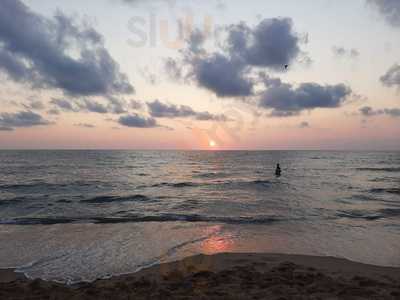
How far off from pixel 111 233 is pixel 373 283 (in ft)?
33.7

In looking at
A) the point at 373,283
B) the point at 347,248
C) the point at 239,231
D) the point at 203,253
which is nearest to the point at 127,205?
the point at 239,231

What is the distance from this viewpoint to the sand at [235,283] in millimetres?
6621

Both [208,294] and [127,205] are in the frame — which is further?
[127,205]

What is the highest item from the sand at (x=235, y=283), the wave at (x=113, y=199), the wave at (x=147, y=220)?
the sand at (x=235, y=283)

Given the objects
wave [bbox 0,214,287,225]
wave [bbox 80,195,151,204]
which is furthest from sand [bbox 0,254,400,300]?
wave [bbox 80,195,151,204]

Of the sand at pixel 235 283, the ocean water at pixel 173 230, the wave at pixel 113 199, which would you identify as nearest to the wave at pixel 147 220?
the ocean water at pixel 173 230

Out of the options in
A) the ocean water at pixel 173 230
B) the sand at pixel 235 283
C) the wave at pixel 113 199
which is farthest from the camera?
the wave at pixel 113 199

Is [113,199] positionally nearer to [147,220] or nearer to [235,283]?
[147,220]

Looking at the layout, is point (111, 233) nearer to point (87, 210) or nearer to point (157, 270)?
point (157, 270)

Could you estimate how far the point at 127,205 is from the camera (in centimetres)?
2070

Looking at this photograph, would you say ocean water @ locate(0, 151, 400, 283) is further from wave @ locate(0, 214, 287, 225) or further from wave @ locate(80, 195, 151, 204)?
wave @ locate(80, 195, 151, 204)

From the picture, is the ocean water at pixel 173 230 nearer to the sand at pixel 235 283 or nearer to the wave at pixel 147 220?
the wave at pixel 147 220

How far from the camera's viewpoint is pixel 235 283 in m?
7.34

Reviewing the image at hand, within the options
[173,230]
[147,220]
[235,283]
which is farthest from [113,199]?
[235,283]
